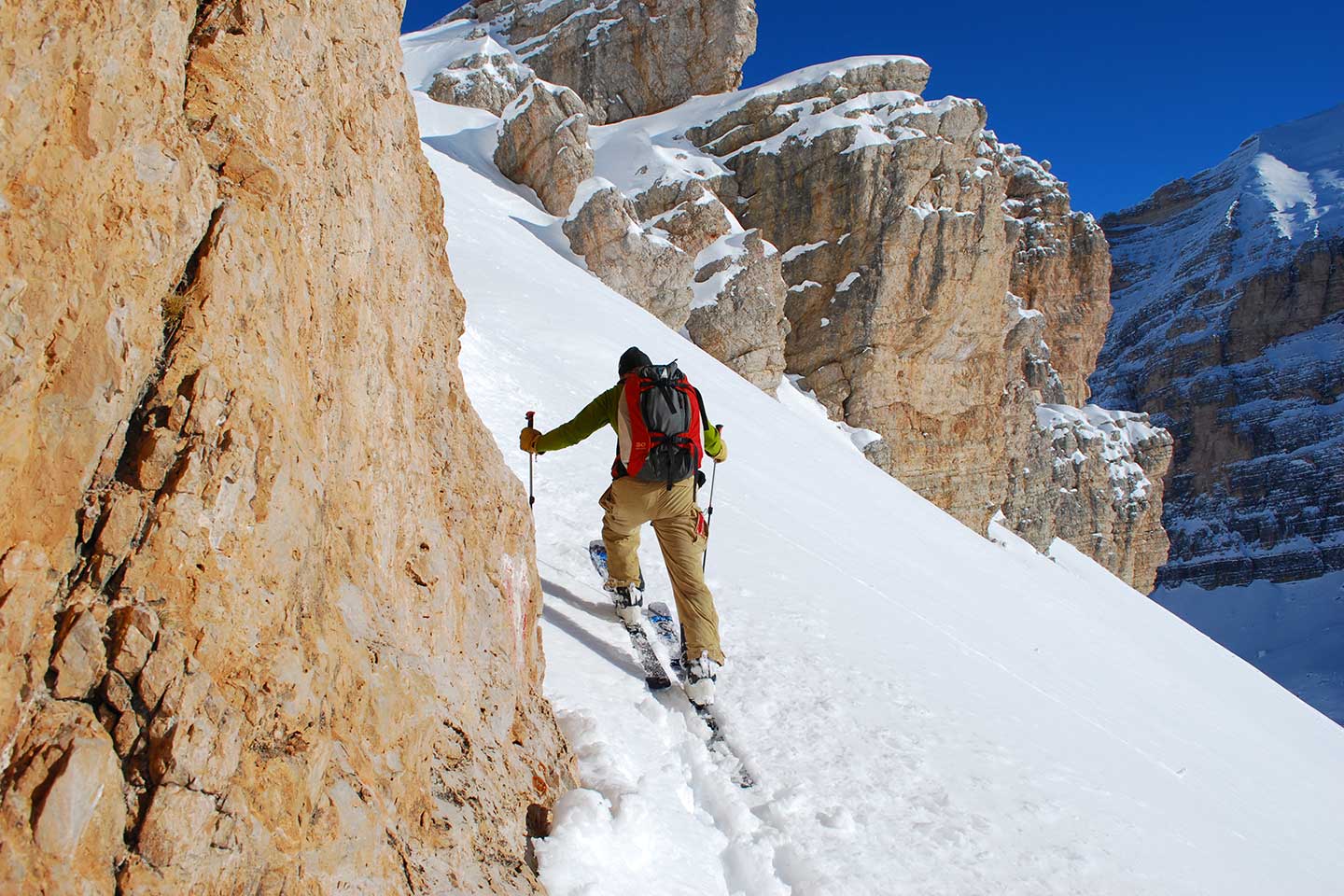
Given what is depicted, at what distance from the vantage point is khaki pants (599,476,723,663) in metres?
4.64

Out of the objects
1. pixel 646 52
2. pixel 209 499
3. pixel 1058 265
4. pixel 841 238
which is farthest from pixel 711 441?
pixel 1058 265

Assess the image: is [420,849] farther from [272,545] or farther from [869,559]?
[869,559]

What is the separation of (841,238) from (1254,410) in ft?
354

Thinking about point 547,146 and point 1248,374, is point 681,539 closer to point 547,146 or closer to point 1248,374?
point 547,146

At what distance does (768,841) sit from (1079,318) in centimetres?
6161

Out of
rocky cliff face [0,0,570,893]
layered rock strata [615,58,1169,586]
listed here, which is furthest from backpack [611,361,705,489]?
layered rock strata [615,58,1169,586]

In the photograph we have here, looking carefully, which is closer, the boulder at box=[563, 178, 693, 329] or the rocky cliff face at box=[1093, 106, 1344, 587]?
the boulder at box=[563, 178, 693, 329]

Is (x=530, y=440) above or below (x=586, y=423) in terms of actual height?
below

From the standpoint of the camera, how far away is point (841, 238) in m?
33.0

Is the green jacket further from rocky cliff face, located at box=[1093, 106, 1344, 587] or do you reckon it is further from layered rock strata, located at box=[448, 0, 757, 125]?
rocky cliff face, located at box=[1093, 106, 1344, 587]

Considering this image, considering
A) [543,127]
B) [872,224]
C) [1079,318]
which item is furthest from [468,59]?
[1079,318]

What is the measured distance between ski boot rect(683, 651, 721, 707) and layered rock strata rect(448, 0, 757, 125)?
1566 inches

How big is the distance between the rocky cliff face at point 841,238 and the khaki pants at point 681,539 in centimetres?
2110

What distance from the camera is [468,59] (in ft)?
122
